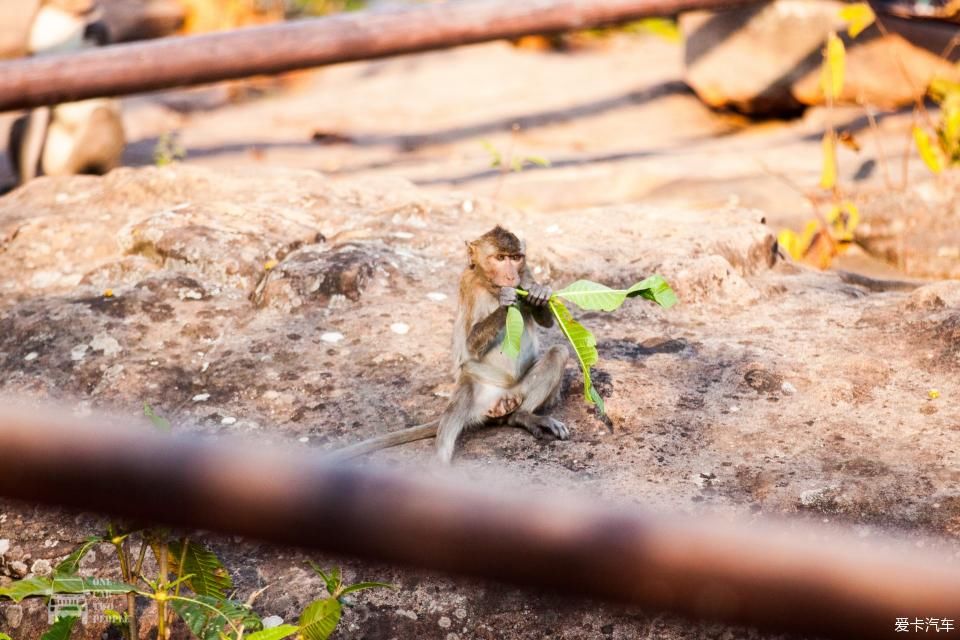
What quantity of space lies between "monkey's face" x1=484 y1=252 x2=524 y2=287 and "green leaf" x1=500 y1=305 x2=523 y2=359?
0.54 ft

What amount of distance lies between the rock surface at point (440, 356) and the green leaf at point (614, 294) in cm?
41

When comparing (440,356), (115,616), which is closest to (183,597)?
(115,616)

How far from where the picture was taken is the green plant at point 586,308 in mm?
3303

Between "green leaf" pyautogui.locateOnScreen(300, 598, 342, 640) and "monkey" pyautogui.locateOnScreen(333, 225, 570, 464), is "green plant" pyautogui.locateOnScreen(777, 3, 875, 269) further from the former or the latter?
"green leaf" pyautogui.locateOnScreen(300, 598, 342, 640)

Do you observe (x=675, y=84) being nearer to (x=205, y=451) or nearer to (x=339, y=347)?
(x=339, y=347)

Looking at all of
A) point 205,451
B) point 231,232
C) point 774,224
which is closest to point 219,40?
point 231,232

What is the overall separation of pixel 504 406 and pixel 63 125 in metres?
5.68

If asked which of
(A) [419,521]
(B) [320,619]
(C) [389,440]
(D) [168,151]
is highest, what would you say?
(A) [419,521]

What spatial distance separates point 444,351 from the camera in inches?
161

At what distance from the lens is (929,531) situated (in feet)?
9.30

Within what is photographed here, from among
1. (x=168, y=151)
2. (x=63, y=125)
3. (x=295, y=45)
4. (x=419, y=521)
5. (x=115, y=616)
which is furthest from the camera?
(x=168, y=151)

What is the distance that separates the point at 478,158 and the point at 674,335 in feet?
17.3

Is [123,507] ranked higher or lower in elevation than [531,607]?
higher

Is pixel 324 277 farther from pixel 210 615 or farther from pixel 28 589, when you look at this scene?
pixel 28 589
